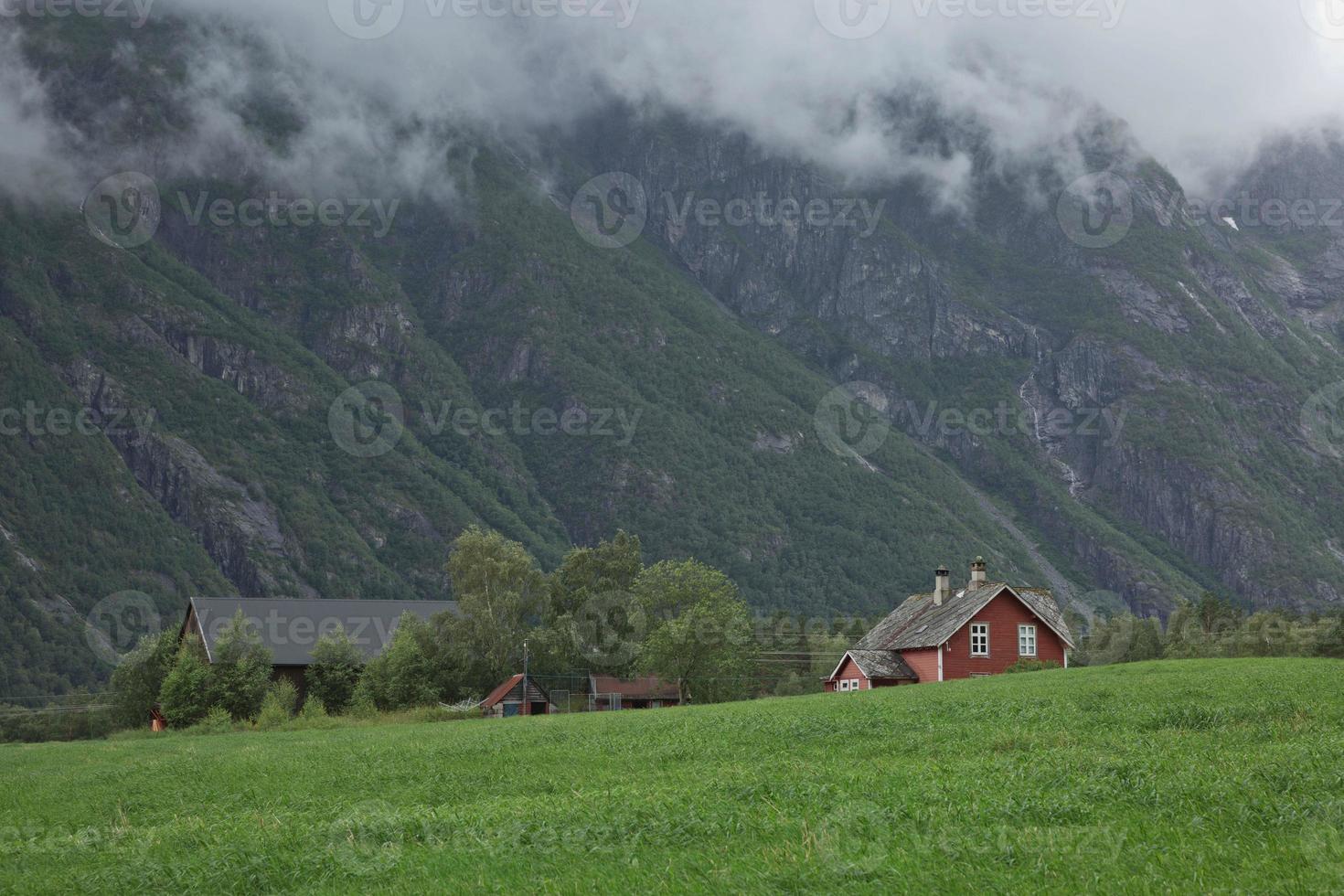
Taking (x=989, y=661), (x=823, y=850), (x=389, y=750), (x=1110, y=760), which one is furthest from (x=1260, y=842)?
(x=989, y=661)

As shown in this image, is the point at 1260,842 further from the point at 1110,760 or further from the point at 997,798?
the point at 1110,760

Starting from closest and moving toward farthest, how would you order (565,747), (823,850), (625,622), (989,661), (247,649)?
1. (823,850)
2. (565,747)
3. (989,661)
4. (247,649)
5. (625,622)

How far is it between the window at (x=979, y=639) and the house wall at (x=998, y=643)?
0.53 feet

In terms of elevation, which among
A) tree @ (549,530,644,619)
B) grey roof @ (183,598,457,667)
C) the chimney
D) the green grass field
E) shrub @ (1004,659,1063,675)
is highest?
tree @ (549,530,644,619)

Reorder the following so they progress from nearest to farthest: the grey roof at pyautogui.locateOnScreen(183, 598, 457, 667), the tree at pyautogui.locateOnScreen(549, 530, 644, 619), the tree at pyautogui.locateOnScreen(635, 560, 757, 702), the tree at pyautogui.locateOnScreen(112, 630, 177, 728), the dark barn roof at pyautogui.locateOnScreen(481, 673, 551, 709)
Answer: the tree at pyautogui.locateOnScreen(635, 560, 757, 702) < the dark barn roof at pyautogui.locateOnScreen(481, 673, 551, 709) < the tree at pyautogui.locateOnScreen(112, 630, 177, 728) < the grey roof at pyautogui.locateOnScreen(183, 598, 457, 667) < the tree at pyautogui.locateOnScreen(549, 530, 644, 619)

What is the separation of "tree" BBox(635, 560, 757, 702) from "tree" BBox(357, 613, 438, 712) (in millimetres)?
14372

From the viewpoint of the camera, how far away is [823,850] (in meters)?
14.4

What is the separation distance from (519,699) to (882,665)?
25.0 meters

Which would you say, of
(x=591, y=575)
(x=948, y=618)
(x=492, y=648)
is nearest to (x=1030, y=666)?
(x=948, y=618)

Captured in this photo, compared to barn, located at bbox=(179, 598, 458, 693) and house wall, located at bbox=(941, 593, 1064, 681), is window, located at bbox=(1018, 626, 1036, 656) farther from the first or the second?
barn, located at bbox=(179, 598, 458, 693)

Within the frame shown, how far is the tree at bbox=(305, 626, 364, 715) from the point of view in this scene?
84.4m

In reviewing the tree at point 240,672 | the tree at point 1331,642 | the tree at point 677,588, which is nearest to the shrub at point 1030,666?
the tree at point 1331,642

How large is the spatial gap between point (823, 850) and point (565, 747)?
1751 cm

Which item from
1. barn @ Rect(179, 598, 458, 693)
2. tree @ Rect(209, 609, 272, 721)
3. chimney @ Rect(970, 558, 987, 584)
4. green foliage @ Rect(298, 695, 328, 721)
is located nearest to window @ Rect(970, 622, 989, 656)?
chimney @ Rect(970, 558, 987, 584)
